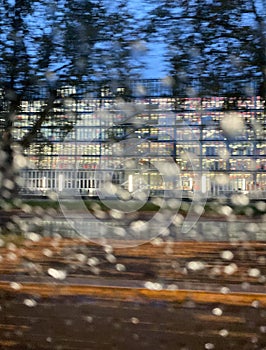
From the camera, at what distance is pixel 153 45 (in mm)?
1081

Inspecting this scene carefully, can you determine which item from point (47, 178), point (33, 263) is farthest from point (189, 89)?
point (33, 263)

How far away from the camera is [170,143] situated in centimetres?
109

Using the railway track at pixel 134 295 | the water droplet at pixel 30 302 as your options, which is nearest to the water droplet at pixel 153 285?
the railway track at pixel 134 295

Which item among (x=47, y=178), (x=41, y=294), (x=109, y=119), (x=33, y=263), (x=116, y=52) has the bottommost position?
(x=41, y=294)

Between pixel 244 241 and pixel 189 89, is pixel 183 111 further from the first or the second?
pixel 244 241

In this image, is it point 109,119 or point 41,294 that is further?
point 41,294

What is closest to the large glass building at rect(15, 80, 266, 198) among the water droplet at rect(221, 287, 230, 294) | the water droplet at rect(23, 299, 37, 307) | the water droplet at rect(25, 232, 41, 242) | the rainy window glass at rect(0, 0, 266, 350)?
the rainy window glass at rect(0, 0, 266, 350)

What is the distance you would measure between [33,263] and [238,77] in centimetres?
72

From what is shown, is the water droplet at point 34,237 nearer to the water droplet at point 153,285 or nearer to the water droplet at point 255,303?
the water droplet at point 153,285

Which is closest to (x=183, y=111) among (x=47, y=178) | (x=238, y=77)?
(x=238, y=77)

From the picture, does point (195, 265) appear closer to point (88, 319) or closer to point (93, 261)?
point (93, 261)

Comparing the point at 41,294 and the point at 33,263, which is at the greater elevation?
the point at 33,263

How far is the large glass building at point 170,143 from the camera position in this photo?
3.52 feet

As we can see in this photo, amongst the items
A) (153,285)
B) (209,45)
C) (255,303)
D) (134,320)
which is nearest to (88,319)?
(134,320)
